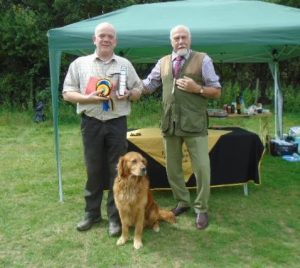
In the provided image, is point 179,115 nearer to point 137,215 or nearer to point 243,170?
point 137,215

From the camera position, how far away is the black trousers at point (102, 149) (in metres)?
3.78

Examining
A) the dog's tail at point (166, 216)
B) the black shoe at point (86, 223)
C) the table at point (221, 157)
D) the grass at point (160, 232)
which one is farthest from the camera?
the table at point (221, 157)

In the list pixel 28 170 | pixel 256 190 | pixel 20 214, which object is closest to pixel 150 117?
pixel 28 170

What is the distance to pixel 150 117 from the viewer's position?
→ 36.1 ft

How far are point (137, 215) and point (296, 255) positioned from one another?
4.17 feet

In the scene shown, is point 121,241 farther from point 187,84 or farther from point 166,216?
point 187,84

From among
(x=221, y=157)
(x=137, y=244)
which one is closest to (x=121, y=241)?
(x=137, y=244)

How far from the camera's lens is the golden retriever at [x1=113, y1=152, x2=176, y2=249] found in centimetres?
361

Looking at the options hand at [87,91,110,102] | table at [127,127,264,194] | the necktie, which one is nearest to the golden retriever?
hand at [87,91,110,102]

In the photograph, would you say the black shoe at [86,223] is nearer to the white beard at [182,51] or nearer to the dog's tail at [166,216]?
the dog's tail at [166,216]

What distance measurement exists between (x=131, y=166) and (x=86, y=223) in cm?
83

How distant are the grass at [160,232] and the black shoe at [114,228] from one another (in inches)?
2.1

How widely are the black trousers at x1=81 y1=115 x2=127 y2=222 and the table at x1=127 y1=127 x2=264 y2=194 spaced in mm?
941

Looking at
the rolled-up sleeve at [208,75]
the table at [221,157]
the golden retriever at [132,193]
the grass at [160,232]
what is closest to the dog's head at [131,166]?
the golden retriever at [132,193]
